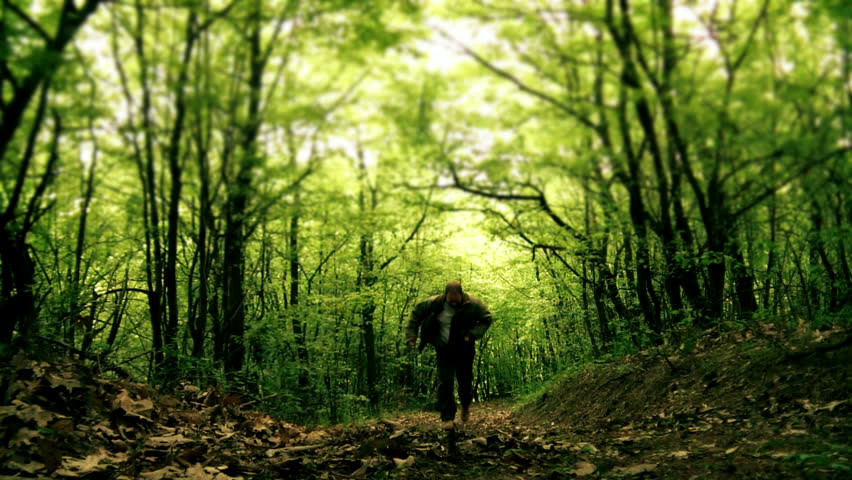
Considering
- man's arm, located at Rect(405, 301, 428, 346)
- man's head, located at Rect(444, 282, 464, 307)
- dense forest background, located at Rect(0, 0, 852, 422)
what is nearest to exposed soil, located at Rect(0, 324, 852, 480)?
dense forest background, located at Rect(0, 0, 852, 422)

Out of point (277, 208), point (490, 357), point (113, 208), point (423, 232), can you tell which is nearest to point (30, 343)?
point (113, 208)

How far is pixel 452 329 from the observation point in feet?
19.3

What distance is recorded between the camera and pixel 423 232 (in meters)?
17.6

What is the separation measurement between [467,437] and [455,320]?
4.42 ft

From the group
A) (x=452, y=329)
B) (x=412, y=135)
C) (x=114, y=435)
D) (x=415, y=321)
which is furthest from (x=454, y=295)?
(x=114, y=435)

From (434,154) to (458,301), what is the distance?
8.20ft

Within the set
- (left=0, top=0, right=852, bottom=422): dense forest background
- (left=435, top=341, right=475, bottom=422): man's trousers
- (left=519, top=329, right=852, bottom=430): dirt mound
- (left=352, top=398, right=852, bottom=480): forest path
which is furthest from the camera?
(left=435, top=341, right=475, bottom=422): man's trousers

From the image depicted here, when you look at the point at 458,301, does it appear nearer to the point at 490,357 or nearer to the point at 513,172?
the point at 513,172

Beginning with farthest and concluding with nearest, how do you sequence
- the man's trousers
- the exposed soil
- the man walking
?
1. the man walking
2. the man's trousers
3. the exposed soil

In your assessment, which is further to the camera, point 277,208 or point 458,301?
point 277,208

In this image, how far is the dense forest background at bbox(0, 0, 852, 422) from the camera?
13.1ft

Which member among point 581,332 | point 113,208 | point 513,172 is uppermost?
point 513,172

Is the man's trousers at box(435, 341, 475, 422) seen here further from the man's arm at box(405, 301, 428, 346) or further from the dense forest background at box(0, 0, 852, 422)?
the dense forest background at box(0, 0, 852, 422)

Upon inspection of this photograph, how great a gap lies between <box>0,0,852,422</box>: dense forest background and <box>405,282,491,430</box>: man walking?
220 centimetres
